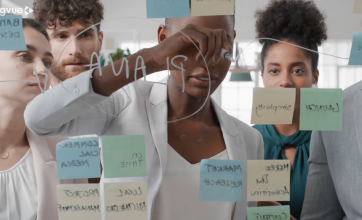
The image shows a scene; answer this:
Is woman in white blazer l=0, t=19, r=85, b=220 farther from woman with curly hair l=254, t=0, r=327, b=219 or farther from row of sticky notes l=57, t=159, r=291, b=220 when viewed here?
woman with curly hair l=254, t=0, r=327, b=219

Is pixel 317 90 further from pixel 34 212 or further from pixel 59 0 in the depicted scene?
pixel 34 212

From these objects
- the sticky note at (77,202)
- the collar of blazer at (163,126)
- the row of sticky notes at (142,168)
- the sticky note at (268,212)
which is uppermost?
the collar of blazer at (163,126)

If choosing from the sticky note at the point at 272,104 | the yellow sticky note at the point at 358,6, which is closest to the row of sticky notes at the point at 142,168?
the sticky note at the point at 272,104

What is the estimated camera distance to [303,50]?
896mm

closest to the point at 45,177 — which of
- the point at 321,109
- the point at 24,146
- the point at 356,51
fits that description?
the point at 24,146

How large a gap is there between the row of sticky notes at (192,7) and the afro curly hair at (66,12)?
0.44 feet

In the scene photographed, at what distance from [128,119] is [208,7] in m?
0.29

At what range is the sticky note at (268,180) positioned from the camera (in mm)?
880

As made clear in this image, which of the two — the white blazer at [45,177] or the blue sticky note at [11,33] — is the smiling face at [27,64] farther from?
the white blazer at [45,177]

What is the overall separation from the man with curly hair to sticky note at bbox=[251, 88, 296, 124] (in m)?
0.36

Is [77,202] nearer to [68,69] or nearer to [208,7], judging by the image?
[68,69]

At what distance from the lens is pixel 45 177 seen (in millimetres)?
903

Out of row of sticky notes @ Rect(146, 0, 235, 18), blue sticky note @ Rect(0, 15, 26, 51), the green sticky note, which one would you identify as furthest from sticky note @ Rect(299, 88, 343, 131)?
blue sticky note @ Rect(0, 15, 26, 51)

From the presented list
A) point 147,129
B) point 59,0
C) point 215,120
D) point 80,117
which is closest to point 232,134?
point 215,120
